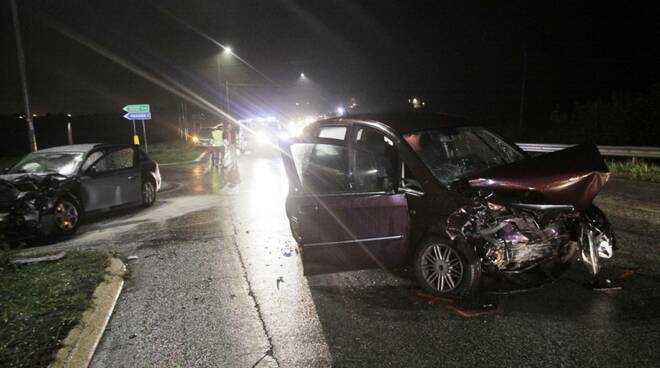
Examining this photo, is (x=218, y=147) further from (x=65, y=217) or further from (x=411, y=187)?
(x=411, y=187)

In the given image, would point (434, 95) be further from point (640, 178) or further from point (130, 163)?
point (130, 163)

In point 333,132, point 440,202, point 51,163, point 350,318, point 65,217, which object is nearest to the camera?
point 350,318

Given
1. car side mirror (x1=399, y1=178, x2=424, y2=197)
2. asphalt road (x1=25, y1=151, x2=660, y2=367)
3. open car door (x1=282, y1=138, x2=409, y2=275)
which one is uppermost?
car side mirror (x1=399, y1=178, x2=424, y2=197)

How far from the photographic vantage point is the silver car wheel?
7.51m

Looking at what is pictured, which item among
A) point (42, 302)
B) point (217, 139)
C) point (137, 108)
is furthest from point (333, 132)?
point (137, 108)

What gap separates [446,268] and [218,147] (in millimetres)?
13091

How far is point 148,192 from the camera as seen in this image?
10062mm

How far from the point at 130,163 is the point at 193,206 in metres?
1.62

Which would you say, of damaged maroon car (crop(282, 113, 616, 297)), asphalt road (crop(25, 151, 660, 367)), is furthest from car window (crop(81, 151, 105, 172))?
damaged maroon car (crop(282, 113, 616, 297))

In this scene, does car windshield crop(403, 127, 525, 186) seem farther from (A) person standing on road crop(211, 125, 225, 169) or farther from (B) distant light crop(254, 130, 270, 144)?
(B) distant light crop(254, 130, 270, 144)

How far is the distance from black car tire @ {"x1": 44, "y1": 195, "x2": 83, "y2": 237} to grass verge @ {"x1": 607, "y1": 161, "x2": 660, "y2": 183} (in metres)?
12.2

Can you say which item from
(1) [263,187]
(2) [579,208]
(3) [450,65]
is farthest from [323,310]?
(3) [450,65]

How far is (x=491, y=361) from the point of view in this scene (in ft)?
10.8

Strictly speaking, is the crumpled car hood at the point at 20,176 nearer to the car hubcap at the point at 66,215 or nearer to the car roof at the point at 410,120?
the car hubcap at the point at 66,215
